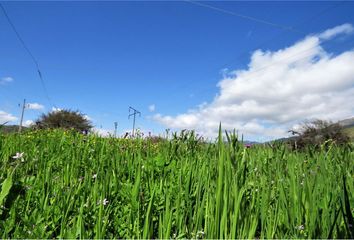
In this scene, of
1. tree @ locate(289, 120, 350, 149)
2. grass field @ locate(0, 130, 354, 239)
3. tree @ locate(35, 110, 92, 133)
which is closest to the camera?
grass field @ locate(0, 130, 354, 239)

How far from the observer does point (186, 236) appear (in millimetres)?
2053

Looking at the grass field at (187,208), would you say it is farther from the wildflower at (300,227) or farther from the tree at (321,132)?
the tree at (321,132)

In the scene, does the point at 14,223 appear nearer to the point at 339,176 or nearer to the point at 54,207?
the point at 54,207

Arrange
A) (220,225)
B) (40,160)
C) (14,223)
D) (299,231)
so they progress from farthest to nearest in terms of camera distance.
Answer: (40,160)
(14,223)
(299,231)
(220,225)

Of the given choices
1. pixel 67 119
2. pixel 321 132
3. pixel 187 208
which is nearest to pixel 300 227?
pixel 187 208

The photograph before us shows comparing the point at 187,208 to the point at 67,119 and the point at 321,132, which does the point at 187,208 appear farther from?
the point at 67,119

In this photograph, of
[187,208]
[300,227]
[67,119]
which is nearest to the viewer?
[300,227]

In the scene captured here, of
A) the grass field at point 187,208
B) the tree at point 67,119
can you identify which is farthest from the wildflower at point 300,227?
the tree at point 67,119

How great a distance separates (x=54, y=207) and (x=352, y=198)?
6.84 feet

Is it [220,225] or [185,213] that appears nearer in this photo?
[220,225]

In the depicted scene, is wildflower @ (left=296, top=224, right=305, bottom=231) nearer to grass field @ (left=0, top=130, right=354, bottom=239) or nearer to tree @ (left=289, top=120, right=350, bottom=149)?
grass field @ (left=0, top=130, right=354, bottom=239)

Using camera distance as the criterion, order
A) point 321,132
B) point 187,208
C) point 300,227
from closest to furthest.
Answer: point 300,227 < point 187,208 < point 321,132

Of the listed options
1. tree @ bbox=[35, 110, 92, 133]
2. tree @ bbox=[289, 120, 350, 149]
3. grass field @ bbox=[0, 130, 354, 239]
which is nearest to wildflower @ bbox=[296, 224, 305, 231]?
grass field @ bbox=[0, 130, 354, 239]

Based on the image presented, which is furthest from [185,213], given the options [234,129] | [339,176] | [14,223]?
[339,176]
